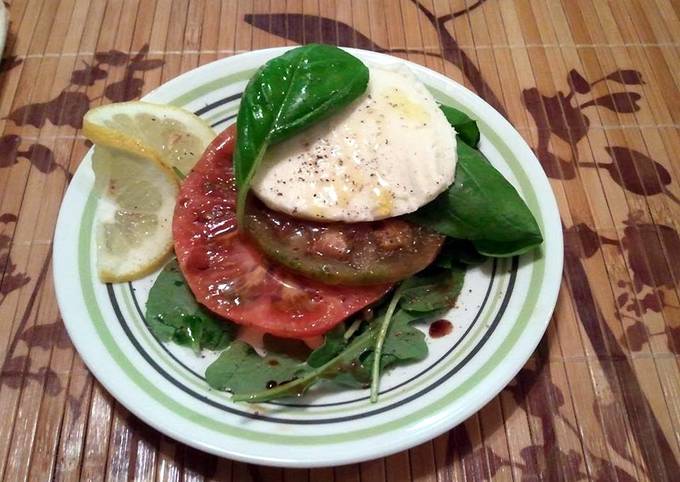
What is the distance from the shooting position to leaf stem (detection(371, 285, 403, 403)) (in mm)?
1644

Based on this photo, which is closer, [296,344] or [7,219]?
[296,344]

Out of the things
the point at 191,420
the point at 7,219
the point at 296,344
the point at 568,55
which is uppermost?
the point at 568,55

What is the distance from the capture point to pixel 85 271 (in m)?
1.78

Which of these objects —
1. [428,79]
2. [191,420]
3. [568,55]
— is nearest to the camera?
[191,420]

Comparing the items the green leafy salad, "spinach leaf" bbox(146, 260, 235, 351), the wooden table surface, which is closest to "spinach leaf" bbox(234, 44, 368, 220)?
the green leafy salad

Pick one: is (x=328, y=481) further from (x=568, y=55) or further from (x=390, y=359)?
(x=568, y=55)

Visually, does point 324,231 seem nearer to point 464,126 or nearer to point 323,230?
point 323,230

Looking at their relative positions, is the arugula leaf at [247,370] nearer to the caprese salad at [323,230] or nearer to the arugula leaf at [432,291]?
the caprese salad at [323,230]

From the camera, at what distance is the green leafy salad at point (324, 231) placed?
1675mm

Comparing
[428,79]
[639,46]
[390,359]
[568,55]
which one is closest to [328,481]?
[390,359]

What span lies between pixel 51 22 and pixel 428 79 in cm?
186

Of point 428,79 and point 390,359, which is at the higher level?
point 428,79

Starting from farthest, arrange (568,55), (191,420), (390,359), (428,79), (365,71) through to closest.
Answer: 1. (568,55)
2. (428,79)
3. (365,71)
4. (390,359)
5. (191,420)

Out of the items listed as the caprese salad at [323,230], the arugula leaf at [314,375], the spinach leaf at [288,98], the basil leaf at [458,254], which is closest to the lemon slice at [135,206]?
the caprese salad at [323,230]
